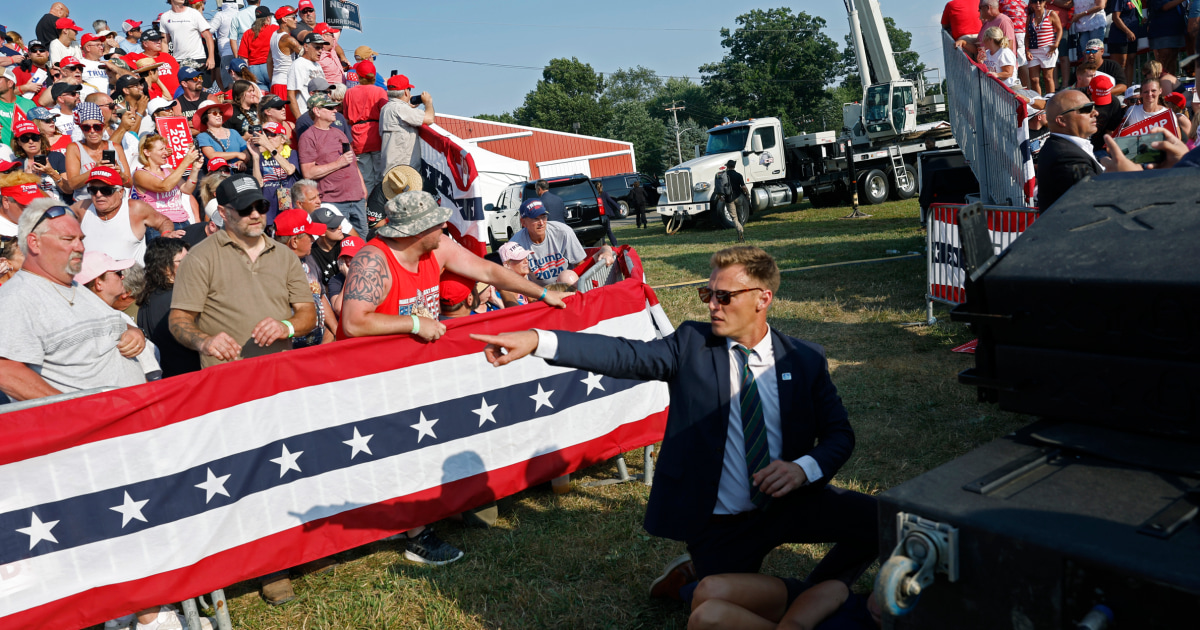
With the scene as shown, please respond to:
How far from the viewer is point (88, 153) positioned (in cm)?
873

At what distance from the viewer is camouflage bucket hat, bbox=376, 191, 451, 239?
424cm

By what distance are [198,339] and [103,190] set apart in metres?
3.30

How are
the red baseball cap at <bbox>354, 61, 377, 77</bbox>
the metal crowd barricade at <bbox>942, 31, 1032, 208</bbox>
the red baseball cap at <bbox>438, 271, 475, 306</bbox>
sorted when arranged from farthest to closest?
1. the metal crowd barricade at <bbox>942, 31, 1032, 208</bbox>
2. the red baseball cap at <bbox>354, 61, 377, 77</bbox>
3. the red baseball cap at <bbox>438, 271, 475, 306</bbox>

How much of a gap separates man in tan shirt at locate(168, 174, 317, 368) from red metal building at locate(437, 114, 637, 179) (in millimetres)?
44362

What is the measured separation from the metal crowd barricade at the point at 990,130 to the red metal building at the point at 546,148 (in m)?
38.5

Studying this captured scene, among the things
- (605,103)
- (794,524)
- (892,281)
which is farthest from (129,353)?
(605,103)

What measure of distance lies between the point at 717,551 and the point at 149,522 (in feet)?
8.25

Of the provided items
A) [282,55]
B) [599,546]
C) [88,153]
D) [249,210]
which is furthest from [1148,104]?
[88,153]

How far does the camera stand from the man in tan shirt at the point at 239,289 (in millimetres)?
4270

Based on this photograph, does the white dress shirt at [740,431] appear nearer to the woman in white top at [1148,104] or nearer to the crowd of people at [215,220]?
the crowd of people at [215,220]


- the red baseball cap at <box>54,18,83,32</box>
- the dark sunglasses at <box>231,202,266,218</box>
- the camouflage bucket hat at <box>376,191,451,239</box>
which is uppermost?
the red baseball cap at <box>54,18,83,32</box>

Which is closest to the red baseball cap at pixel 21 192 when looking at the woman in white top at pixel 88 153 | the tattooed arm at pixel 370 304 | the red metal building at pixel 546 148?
the woman in white top at pixel 88 153

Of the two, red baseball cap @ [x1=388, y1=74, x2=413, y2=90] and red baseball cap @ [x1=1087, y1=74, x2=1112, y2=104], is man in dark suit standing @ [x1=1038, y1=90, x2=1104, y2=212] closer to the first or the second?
red baseball cap @ [x1=1087, y1=74, x2=1112, y2=104]

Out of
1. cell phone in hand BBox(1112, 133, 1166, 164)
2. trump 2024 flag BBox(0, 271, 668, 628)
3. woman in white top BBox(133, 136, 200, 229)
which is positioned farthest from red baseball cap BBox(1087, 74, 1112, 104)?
woman in white top BBox(133, 136, 200, 229)
